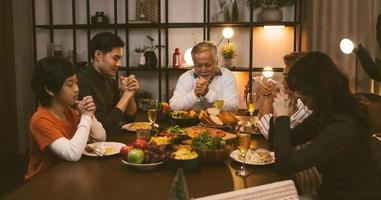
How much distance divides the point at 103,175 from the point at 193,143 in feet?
1.34

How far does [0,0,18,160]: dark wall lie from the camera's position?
4625 mm

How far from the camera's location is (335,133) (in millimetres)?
1721

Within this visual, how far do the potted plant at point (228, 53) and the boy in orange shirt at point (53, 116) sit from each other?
2648mm

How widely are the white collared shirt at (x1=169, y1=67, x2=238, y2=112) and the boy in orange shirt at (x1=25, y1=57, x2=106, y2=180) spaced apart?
1119 mm

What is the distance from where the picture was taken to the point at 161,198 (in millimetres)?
1456

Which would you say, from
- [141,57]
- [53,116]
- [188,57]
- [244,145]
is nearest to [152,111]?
[53,116]

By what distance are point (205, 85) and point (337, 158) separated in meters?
1.47

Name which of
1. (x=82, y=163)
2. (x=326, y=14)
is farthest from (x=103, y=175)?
(x=326, y=14)

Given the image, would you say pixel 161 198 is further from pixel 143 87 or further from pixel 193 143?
pixel 143 87

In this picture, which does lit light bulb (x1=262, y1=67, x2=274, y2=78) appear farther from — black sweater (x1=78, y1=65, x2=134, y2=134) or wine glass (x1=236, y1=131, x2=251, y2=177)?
wine glass (x1=236, y1=131, x2=251, y2=177)

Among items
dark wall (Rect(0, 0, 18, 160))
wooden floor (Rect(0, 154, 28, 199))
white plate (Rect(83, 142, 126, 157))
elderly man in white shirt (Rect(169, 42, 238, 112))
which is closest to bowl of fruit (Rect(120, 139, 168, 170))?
white plate (Rect(83, 142, 126, 157))

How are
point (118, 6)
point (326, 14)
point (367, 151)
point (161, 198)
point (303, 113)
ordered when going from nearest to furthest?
1. point (161, 198)
2. point (367, 151)
3. point (303, 113)
4. point (326, 14)
5. point (118, 6)

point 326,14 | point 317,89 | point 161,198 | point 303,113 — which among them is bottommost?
point 161,198

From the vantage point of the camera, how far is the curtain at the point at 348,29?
4.11 meters
